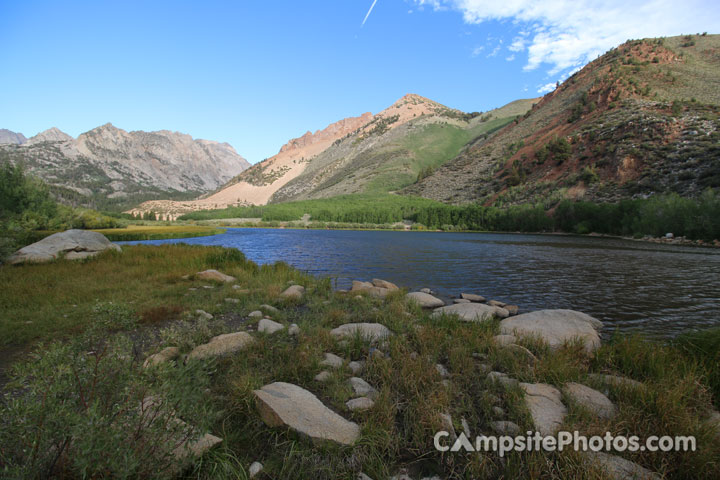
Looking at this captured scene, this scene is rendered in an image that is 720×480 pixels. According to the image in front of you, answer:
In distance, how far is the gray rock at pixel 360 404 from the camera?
3865 mm

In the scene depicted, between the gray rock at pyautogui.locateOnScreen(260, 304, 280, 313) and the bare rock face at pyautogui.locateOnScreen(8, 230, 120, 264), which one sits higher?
the bare rock face at pyautogui.locateOnScreen(8, 230, 120, 264)

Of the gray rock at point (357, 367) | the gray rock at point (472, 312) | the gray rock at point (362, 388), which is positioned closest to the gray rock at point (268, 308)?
the gray rock at point (357, 367)

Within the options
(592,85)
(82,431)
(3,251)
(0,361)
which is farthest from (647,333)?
(592,85)

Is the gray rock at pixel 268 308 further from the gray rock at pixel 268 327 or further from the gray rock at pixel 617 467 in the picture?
the gray rock at pixel 617 467

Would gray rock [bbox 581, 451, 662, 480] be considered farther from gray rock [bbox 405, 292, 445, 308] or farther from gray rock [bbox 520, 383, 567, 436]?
gray rock [bbox 405, 292, 445, 308]

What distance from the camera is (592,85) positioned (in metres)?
90.9

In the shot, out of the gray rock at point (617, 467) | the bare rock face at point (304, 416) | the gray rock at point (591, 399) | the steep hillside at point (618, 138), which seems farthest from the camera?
the steep hillside at point (618, 138)

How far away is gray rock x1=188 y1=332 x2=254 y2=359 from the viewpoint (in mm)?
5220

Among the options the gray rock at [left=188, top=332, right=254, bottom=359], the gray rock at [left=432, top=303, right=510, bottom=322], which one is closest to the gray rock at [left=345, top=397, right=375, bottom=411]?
the gray rock at [left=188, top=332, right=254, bottom=359]

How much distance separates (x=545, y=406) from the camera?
3.87 metres

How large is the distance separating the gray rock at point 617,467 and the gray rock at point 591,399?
0.86m

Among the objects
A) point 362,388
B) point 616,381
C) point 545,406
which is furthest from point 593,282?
point 362,388

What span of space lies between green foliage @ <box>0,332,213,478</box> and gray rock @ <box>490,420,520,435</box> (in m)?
3.31

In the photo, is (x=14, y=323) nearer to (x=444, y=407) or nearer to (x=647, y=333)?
(x=444, y=407)
